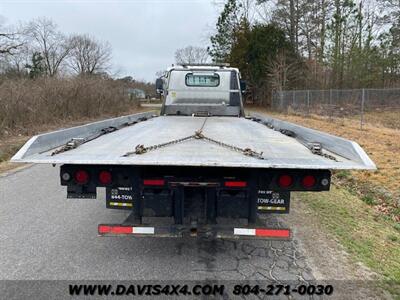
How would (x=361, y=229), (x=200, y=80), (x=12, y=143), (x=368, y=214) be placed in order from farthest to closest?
(x=12, y=143)
(x=200, y=80)
(x=368, y=214)
(x=361, y=229)

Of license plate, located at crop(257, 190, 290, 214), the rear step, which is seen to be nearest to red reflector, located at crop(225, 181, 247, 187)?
license plate, located at crop(257, 190, 290, 214)

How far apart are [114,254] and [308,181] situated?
224cm

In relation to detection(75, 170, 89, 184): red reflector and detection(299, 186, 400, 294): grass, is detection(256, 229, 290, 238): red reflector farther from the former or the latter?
detection(75, 170, 89, 184): red reflector

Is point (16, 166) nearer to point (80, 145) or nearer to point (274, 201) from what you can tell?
point (80, 145)

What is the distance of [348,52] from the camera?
3425 cm

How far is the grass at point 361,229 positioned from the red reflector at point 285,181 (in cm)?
128

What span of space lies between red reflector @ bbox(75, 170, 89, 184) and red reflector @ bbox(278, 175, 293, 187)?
1.86 m

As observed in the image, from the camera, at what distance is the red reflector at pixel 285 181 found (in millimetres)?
3557

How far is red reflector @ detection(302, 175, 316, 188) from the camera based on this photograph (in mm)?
3533

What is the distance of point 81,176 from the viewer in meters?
3.58

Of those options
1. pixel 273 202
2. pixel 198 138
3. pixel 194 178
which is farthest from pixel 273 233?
pixel 198 138

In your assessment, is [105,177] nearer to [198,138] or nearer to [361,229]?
[198,138]

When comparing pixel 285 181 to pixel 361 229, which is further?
pixel 361 229

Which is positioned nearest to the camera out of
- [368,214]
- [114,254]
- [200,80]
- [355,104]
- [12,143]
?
[114,254]
